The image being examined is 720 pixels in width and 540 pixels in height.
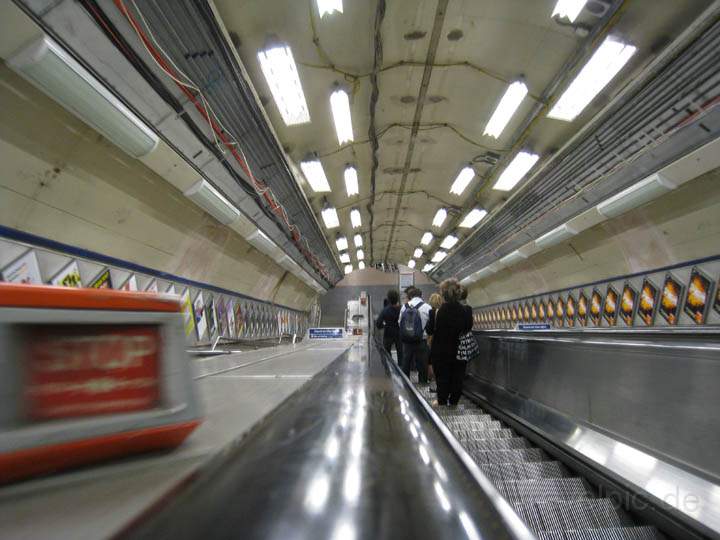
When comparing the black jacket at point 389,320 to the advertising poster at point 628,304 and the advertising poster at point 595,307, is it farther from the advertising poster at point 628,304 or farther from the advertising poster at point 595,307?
the advertising poster at point 595,307

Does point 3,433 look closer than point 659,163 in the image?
Yes

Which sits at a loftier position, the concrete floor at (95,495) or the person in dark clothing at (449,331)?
the person in dark clothing at (449,331)

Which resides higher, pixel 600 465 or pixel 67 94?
pixel 67 94

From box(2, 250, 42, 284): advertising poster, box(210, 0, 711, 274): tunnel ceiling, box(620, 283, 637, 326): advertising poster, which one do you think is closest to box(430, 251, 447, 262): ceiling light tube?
box(210, 0, 711, 274): tunnel ceiling

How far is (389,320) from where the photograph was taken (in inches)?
229

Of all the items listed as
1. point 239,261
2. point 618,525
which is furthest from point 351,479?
point 239,261

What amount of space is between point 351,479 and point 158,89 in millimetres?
3765

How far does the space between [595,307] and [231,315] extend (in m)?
8.37

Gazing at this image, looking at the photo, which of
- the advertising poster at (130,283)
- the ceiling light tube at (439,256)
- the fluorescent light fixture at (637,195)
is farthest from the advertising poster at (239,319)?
the ceiling light tube at (439,256)

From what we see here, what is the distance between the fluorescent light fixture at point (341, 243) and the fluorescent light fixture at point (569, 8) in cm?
910

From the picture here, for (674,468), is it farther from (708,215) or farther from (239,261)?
(239,261)

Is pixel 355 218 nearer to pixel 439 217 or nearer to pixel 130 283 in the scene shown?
pixel 439 217

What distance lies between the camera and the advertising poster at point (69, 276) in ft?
12.3

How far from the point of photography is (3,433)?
52 cm
